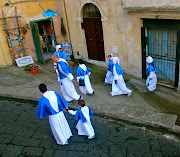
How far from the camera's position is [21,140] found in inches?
246

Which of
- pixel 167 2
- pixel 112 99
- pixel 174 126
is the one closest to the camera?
pixel 174 126

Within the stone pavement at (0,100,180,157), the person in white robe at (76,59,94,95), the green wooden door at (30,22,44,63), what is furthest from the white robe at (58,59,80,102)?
the green wooden door at (30,22,44,63)

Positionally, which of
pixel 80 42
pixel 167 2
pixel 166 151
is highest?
pixel 167 2

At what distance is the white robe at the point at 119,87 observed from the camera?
25.1 feet

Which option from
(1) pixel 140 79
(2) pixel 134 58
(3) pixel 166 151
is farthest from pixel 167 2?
(3) pixel 166 151

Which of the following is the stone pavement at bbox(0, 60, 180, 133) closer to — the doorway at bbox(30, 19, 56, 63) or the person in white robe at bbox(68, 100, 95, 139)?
the person in white robe at bbox(68, 100, 95, 139)

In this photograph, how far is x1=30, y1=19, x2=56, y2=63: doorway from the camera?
11145 millimetres

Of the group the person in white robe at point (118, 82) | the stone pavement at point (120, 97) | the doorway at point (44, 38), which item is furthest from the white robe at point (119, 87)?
the doorway at point (44, 38)

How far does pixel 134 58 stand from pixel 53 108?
4677 mm

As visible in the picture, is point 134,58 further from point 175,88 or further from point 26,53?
point 26,53

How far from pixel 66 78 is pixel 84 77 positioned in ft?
2.20

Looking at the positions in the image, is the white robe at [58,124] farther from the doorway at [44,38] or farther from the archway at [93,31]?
the doorway at [44,38]

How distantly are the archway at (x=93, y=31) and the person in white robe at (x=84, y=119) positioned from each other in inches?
205

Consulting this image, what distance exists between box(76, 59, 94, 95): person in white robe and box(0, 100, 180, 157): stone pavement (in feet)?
4.30
